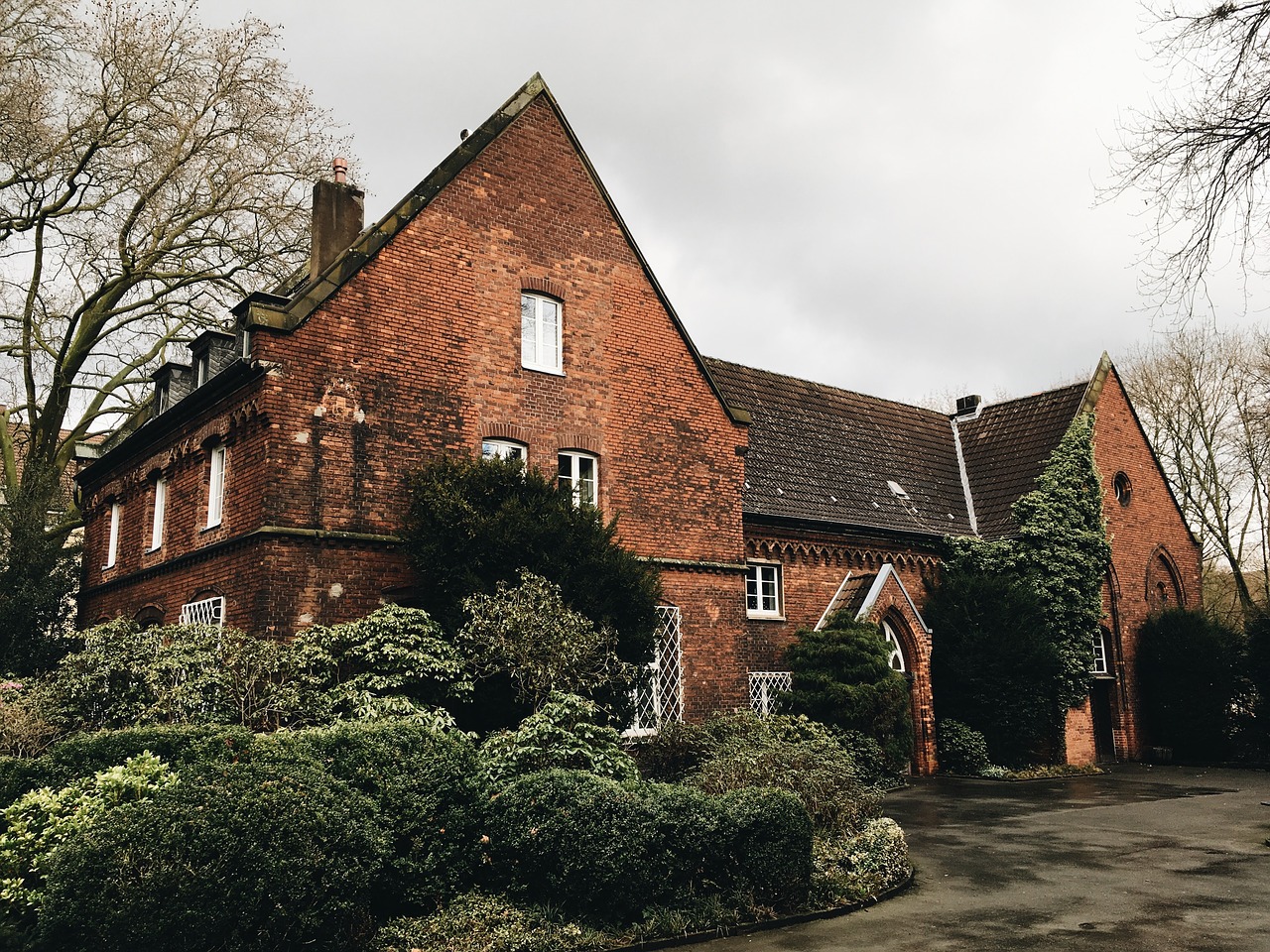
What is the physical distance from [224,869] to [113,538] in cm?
1622

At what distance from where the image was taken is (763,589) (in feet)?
70.7

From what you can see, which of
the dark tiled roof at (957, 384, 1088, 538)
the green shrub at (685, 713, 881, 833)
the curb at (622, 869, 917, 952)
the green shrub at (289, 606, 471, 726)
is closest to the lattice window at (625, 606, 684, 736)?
the green shrub at (685, 713, 881, 833)

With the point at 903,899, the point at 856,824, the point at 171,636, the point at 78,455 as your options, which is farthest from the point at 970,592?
the point at 78,455

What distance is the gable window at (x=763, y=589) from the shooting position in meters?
21.2

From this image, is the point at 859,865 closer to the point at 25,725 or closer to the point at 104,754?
the point at 104,754

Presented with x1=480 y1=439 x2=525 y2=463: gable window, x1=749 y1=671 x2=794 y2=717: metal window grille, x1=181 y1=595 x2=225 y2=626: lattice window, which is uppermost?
x1=480 y1=439 x2=525 y2=463: gable window

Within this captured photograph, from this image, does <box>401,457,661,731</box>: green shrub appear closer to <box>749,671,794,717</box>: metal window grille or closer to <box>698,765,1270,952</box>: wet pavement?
<box>698,765,1270,952</box>: wet pavement

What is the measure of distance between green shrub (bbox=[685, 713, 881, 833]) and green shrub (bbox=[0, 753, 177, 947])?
6076mm

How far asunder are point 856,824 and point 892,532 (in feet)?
40.7

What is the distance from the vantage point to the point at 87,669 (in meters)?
13.9

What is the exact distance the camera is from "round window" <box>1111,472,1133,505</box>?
2823cm

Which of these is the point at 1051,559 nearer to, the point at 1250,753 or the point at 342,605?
the point at 1250,753

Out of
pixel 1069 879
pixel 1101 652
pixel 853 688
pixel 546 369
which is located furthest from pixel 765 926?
pixel 1101 652

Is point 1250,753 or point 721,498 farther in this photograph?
point 1250,753
